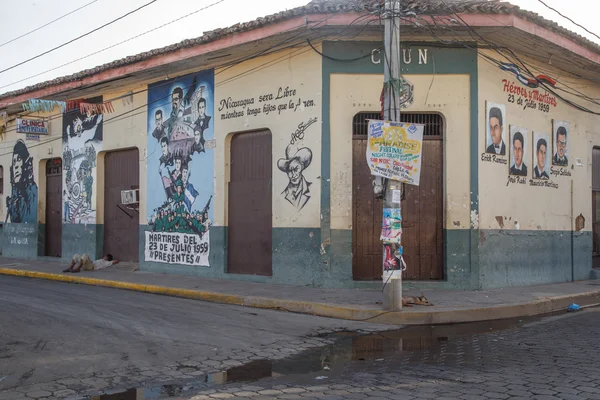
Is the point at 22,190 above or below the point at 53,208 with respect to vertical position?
above

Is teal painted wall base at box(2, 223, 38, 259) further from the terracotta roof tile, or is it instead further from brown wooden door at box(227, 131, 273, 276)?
the terracotta roof tile

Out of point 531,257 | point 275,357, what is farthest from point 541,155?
point 275,357

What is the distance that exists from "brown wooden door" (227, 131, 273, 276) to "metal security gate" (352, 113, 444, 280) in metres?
1.99

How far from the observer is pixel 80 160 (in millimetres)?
17359

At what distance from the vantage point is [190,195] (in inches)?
558

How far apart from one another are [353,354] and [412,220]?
542 centimetres

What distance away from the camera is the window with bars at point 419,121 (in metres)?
11.9

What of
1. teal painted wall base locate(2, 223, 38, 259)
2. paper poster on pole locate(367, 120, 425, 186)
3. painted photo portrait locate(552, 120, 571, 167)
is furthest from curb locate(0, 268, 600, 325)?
teal painted wall base locate(2, 223, 38, 259)

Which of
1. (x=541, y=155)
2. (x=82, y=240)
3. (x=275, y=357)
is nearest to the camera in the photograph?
(x=275, y=357)

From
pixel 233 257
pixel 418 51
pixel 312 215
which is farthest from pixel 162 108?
pixel 418 51

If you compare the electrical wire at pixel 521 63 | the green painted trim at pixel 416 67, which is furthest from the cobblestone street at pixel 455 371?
the electrical wire at pixel 521 63

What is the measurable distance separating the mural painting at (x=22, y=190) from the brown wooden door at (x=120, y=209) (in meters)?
3.83

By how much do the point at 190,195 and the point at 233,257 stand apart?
Answer: 1.99 meters

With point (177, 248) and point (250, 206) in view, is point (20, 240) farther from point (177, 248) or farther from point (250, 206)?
point (250, 206)
